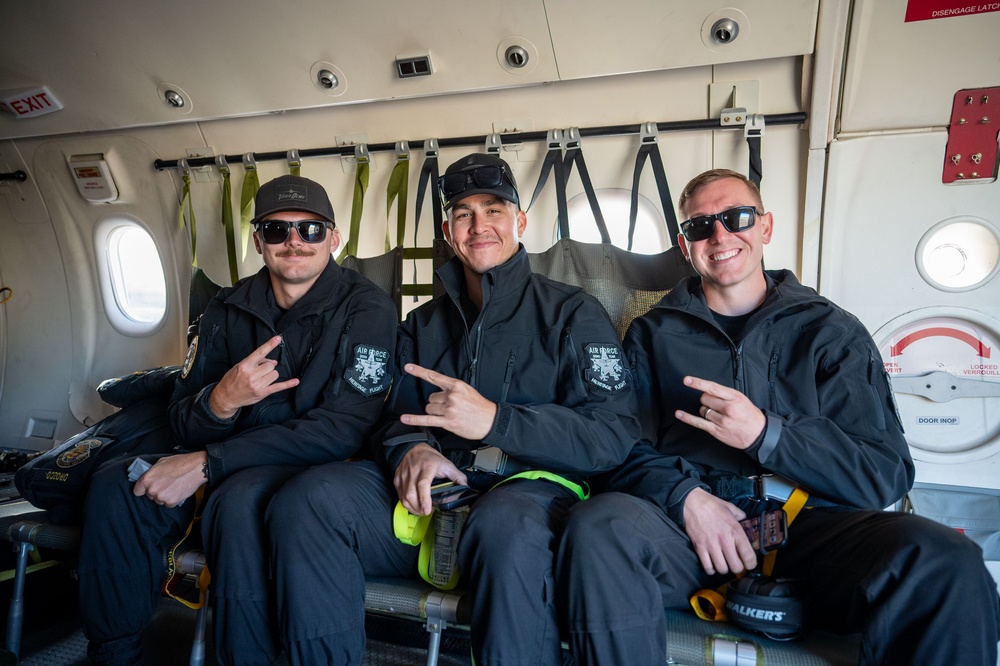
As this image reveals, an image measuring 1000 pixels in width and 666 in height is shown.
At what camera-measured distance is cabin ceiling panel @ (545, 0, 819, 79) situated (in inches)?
95.1

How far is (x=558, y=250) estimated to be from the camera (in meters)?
2.76

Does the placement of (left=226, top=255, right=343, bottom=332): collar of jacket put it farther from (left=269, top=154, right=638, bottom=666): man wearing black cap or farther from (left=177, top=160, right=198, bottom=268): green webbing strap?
(left=177, top=160, right=198, bottom=268): green webbing strap

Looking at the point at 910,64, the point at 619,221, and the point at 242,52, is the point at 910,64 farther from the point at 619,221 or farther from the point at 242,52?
the point at 242,52

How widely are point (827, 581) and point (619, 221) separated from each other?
6.22 ft

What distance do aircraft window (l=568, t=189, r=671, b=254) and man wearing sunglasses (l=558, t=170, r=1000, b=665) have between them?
76 cm

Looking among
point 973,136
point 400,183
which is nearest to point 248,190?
point 400,183

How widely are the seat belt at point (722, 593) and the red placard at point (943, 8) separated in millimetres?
1739

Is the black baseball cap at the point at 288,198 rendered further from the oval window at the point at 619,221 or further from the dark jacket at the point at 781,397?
the dark jacket at the point at 781,397

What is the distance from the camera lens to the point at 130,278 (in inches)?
169

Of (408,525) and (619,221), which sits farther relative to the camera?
(619,221)

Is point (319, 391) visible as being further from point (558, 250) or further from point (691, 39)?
point (691, 39)

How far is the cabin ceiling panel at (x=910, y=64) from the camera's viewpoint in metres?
2.29

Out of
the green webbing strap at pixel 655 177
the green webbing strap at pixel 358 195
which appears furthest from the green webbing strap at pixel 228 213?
the green webbing strap at pixel 655 177

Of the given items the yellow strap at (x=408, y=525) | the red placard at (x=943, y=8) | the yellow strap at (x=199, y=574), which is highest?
the red placard at (x=943, y=8)
